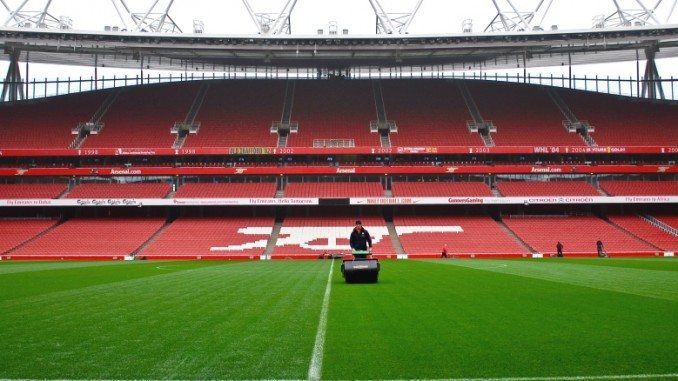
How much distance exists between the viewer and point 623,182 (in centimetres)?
6112

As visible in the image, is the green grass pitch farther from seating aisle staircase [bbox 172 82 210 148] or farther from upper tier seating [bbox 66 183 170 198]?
seating aisle staircase [bbox 172 82 210 148]

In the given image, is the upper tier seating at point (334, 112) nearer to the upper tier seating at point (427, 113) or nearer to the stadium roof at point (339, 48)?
the upper tier seating at point (427, 113)

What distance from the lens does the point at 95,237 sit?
5550cm

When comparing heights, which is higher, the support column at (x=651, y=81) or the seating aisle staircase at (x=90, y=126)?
the support column at (x=651, y=81)

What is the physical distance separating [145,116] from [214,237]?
1994cm

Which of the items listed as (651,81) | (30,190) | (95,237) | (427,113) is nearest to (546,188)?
(427,113)

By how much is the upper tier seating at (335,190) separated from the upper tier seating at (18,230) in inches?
924

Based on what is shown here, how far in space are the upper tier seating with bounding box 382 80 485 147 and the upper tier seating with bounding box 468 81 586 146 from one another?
2466 millimetres

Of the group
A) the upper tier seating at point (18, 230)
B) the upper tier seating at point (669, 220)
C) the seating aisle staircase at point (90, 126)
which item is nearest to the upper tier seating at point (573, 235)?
the upper tier seating at point (669, 220)

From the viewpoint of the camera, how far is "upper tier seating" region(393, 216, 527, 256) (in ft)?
172

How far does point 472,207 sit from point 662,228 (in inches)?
682

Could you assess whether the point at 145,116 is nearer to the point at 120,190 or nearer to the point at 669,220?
the point at 120,190

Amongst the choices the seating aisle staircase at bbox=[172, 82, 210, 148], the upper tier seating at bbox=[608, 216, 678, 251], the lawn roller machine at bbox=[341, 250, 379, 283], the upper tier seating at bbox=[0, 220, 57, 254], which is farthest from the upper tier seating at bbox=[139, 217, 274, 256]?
the lawn roller machine at bbox=[341, 250, 379, 283]

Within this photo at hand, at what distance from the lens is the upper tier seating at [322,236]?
53094 millimetres
